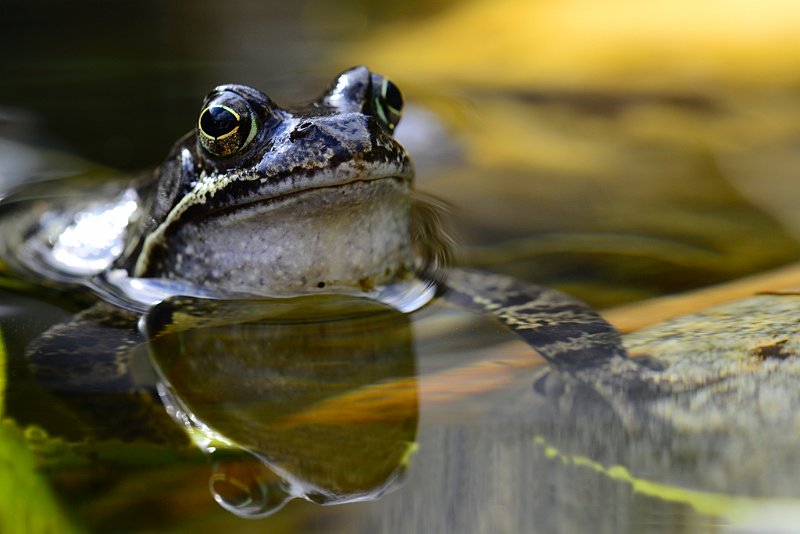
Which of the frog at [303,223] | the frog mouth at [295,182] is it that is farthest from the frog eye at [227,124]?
the frog mouth at [295,182]

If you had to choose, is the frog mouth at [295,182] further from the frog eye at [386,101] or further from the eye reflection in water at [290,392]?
the eye reflection in water at [290,392]

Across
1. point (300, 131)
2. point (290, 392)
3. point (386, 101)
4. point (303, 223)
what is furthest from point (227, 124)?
point (290, 392)

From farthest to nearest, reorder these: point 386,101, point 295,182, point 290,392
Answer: point 386,101 < point 295,182 < point 290,392

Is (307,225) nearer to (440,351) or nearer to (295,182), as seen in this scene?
(295,182)

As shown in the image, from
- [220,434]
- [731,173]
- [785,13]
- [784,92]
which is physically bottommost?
[220,434]

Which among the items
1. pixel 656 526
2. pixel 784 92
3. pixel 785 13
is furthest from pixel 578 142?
pixel 656 526

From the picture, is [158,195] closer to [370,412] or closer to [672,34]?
[370,412]
